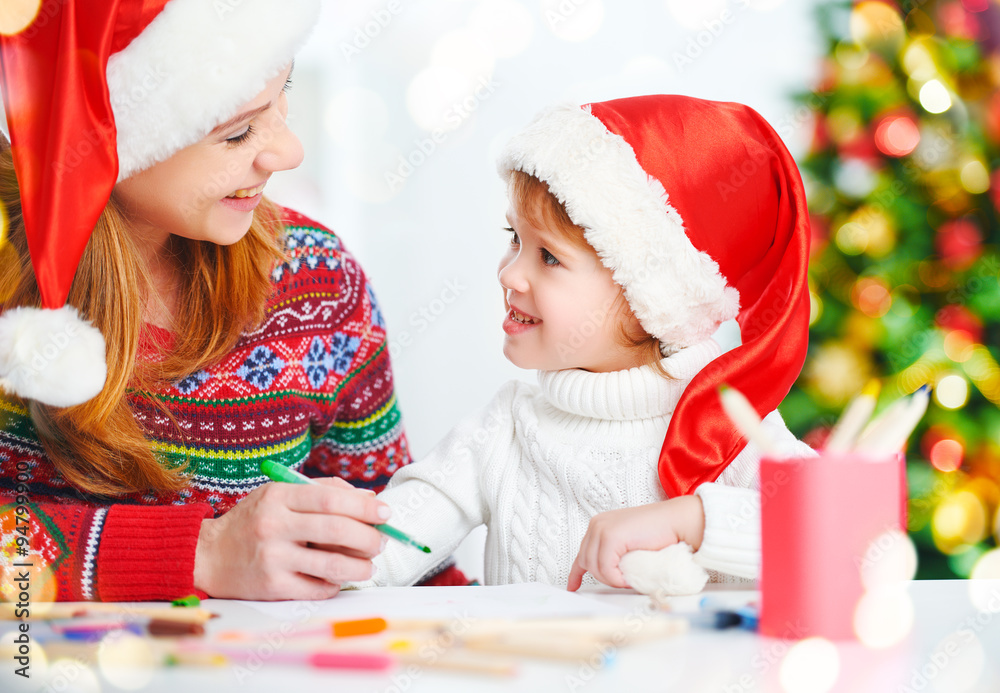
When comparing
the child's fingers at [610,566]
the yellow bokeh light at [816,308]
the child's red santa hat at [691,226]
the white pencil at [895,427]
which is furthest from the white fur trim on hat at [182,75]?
the yellow bokeh light at [816,308]

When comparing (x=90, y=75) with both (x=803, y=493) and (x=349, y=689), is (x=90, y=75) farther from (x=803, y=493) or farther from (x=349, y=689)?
(x=803, y=493)

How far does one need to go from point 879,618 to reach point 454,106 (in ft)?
7.73

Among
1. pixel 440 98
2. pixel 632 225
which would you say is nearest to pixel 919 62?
pixel 632 225

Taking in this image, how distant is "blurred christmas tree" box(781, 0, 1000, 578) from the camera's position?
1.81 metres

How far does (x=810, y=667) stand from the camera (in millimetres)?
522

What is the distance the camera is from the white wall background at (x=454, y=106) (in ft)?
7.72

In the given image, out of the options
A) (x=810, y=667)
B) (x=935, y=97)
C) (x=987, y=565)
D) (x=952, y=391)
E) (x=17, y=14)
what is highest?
(x=17, y=14)

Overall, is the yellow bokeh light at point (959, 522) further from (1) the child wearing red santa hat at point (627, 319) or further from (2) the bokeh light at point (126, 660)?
(2) the bokeh light at point (126, 660)

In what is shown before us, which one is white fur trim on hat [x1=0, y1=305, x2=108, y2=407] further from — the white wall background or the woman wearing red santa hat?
the white wall background

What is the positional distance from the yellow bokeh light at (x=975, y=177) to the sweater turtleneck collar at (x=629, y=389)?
119cm

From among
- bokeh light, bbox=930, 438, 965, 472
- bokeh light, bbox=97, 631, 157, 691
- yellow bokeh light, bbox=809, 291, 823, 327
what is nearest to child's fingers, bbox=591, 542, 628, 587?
bokeh light, bbox=97, 631, 157, 691

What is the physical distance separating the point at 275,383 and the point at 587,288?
47 cm

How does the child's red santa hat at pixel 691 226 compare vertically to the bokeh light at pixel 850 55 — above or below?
below

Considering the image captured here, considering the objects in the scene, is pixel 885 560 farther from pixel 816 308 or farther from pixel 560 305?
pixel 816 308
